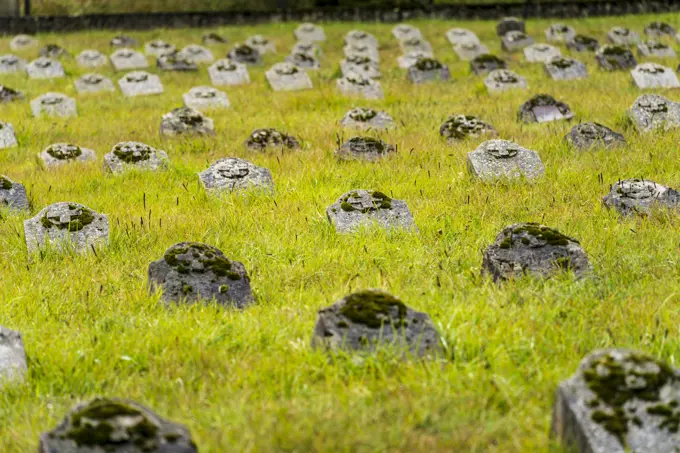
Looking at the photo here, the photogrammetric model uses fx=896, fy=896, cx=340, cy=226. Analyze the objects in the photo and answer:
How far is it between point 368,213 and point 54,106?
6946 mm

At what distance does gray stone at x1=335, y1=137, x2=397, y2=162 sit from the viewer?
A: 8414 mm

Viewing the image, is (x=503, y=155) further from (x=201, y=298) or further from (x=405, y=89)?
(x=405, y=89)

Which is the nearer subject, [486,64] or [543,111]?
[543,111]

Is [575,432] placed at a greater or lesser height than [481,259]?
greater

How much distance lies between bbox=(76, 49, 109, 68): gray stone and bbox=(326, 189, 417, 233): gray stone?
1156 centimetres

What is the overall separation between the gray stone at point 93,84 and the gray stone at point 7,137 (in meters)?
4.10

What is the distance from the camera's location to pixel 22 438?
10.9 ft

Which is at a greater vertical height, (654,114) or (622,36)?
(654,114)

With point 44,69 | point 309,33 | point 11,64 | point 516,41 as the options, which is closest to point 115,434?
Answer: point 44,69

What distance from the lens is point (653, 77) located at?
1223 cm

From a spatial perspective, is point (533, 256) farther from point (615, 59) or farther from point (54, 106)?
point (615, 59)

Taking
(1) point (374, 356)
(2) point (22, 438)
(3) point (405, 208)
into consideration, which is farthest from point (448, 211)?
(2) point (22, 438)

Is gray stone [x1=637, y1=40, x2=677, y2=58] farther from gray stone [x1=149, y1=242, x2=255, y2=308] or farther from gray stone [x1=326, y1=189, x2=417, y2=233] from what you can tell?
gray stone [x1=149, y1=242, x2=255, y2=308]

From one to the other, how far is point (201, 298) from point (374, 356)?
1305 millimetres
